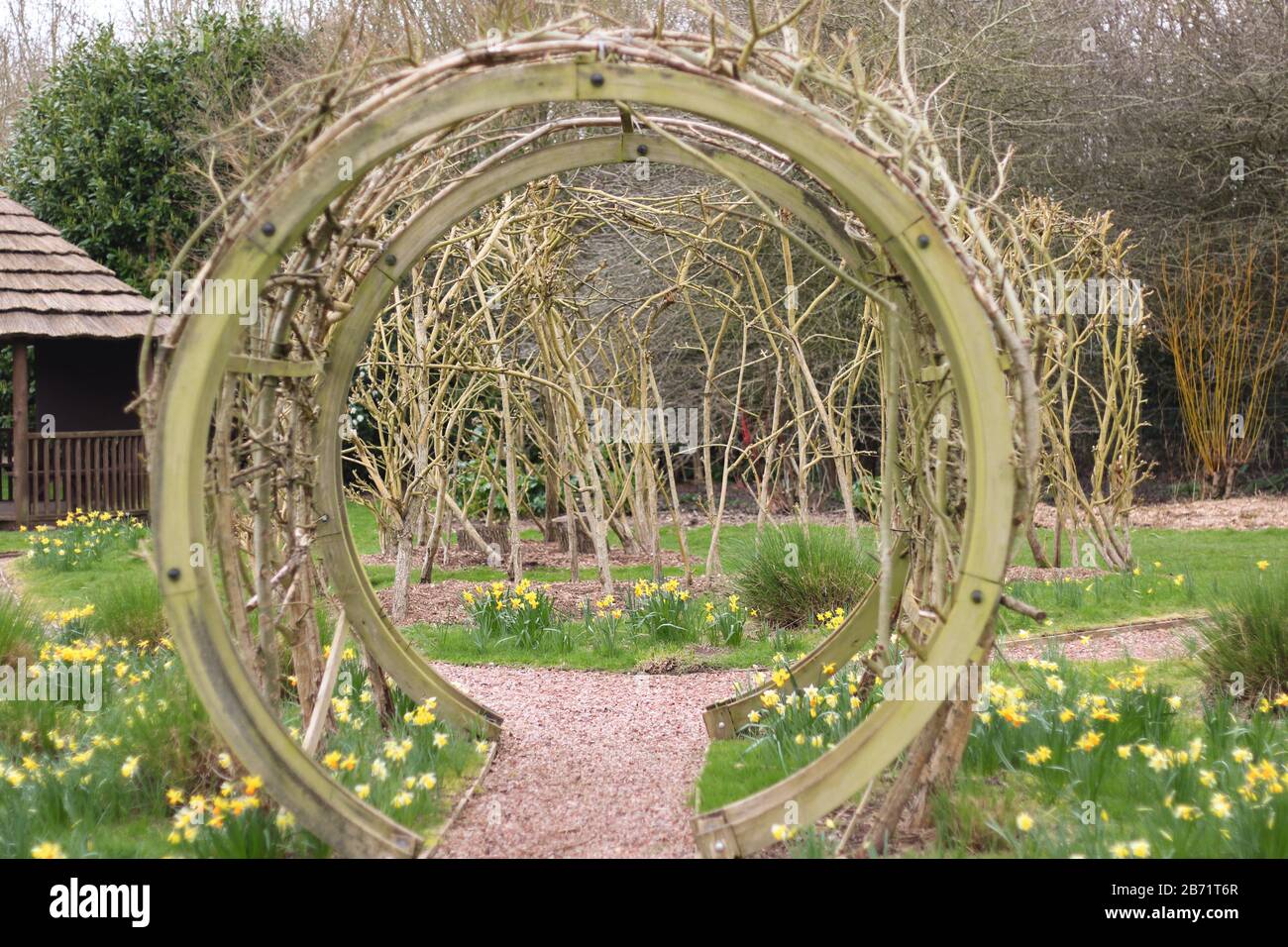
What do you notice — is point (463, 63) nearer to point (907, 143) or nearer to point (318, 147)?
point (318, 147)

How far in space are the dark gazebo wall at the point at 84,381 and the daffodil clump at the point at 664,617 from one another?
870 centimetres

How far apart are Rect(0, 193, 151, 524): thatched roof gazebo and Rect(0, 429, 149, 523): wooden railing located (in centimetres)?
1

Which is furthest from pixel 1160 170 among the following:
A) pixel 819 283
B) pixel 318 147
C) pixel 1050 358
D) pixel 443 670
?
pixel 318 147

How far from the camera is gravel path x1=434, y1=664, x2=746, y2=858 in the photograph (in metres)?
3.69

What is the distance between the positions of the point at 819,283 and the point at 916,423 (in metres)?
9.27

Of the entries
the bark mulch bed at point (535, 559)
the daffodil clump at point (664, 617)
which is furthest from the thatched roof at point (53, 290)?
the daffodil clump at point (664, 617)

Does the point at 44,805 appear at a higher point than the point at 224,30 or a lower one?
lower

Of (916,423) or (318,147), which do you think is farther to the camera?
(916,423)

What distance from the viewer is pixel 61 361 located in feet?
43.5

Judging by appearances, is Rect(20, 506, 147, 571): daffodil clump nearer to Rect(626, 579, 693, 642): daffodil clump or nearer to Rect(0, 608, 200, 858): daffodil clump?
Rect(626, 579, 693, 642): daffodil clump

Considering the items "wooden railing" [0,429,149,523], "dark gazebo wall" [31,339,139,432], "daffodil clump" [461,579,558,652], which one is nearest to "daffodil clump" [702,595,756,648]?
"daffodil clump" [461,579,558,652]

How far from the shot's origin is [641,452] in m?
7.81

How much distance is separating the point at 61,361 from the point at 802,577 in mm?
10193

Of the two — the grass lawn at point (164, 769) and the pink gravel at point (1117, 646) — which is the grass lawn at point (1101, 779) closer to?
the grass lawn at point (164, 769)
